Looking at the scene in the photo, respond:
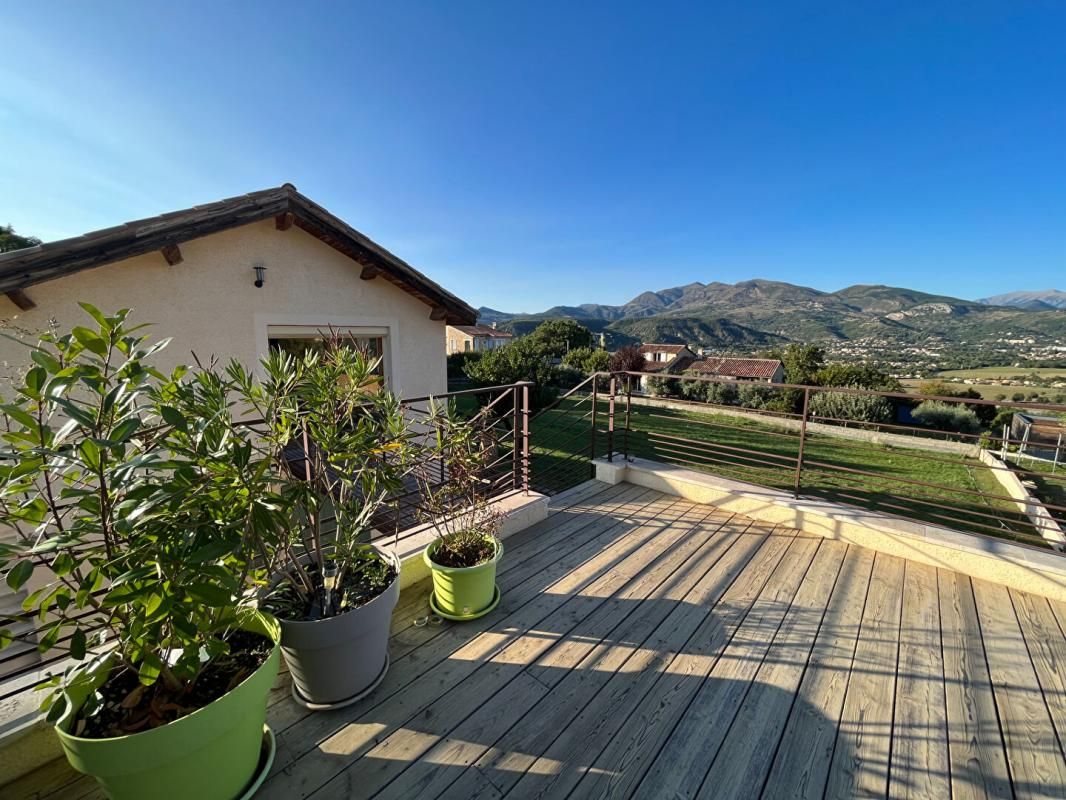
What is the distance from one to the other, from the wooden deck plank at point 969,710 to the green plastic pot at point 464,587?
73.1 inches

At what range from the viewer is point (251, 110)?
5367mm

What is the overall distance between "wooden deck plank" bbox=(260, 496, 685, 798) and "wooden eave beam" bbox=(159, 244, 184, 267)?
4329 millimetres

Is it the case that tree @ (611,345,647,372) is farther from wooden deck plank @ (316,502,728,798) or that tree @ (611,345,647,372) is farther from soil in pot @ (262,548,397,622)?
soil in pot @ (262,548,397,622)

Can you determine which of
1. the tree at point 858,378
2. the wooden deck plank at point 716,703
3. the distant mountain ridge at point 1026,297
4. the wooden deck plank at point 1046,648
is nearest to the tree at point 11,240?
the wooden deck plank at point 716,703

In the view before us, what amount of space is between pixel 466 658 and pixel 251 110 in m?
7.19

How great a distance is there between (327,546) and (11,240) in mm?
25635

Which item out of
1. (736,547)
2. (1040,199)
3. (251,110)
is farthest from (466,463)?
(1040,199)

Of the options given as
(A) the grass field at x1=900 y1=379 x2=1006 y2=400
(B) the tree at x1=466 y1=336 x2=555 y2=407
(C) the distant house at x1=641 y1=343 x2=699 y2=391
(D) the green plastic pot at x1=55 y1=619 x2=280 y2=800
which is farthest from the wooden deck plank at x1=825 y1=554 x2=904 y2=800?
(C) the distant house at x1=641 y1=343 x2=699 y2=391

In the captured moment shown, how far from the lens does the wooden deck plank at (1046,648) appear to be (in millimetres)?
1628

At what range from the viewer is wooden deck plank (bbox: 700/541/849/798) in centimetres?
134

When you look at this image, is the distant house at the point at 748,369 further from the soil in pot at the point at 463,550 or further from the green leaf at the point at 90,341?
the green leaf at the point at 90,341

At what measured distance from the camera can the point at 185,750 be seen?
3.42 ft

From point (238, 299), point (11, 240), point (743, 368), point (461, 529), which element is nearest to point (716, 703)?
point (461, 529)

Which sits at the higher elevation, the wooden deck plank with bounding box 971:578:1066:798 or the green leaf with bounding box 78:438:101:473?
the green leaf with bounding box 78:438:101:473
